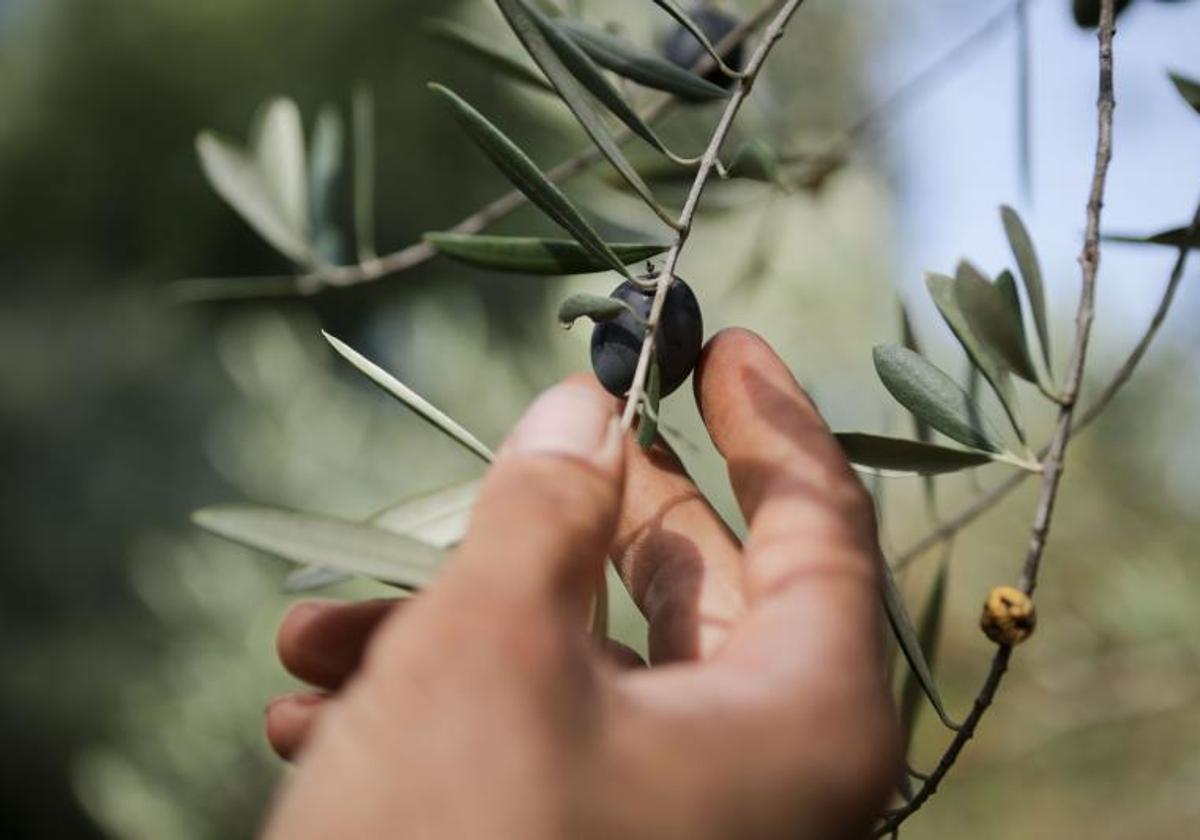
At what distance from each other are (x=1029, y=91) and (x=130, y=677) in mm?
5291

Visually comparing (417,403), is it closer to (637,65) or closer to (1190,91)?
(637,65)

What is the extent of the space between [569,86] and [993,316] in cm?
15

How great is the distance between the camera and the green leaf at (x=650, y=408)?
33cm

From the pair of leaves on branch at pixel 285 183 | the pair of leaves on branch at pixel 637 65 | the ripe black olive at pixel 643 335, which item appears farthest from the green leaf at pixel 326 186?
the ripe black olive at pixel 643 335

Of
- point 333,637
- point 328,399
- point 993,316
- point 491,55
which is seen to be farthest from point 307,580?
point 328,399

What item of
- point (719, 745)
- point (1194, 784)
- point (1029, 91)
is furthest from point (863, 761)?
point (1194, 784)

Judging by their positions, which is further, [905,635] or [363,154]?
[363,154]

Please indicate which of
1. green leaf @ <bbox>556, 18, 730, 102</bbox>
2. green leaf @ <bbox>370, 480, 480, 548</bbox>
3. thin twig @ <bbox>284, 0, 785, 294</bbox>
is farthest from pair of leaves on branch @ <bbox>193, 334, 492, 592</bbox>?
thin twig @ <bbox>284, 0, 785, 294</bbox>

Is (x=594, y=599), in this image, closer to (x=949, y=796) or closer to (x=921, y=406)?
(x=921, y=406)

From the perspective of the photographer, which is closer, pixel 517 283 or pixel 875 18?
pixel 875 18

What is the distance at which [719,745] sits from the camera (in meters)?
0.23

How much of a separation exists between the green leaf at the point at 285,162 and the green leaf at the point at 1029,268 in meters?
0.45

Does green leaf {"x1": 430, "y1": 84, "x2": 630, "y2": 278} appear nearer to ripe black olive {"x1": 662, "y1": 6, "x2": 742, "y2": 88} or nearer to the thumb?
the thumb

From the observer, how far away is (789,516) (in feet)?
0.94
